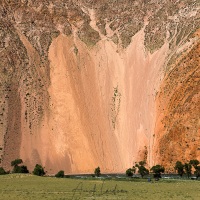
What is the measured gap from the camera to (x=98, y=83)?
80.3m

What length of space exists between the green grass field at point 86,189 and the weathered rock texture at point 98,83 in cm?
1779

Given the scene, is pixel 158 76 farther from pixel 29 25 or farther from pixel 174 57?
pixel 29 25

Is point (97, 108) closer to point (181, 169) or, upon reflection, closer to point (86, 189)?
point (181, 169)

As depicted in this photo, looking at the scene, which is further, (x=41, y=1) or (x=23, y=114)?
(x=41, y=1)

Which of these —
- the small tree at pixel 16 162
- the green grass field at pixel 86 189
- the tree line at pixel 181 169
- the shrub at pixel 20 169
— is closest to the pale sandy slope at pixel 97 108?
the small tree at pixel 16 162

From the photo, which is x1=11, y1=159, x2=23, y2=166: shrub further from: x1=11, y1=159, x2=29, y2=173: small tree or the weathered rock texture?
the weathered rock texture

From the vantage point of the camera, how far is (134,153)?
69500 mm

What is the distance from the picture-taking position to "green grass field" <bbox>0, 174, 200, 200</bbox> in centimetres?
3869

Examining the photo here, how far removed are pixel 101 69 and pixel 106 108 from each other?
8.91 metres

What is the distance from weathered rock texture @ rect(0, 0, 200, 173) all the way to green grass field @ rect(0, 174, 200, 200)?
58.4 feet

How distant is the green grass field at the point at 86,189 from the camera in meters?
38.7

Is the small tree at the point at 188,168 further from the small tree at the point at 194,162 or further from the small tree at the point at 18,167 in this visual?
the small tree at the point at 18,167

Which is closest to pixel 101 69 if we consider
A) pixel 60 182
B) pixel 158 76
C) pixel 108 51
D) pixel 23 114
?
pixel 108 51

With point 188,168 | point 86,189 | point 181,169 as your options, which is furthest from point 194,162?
point 86,189
